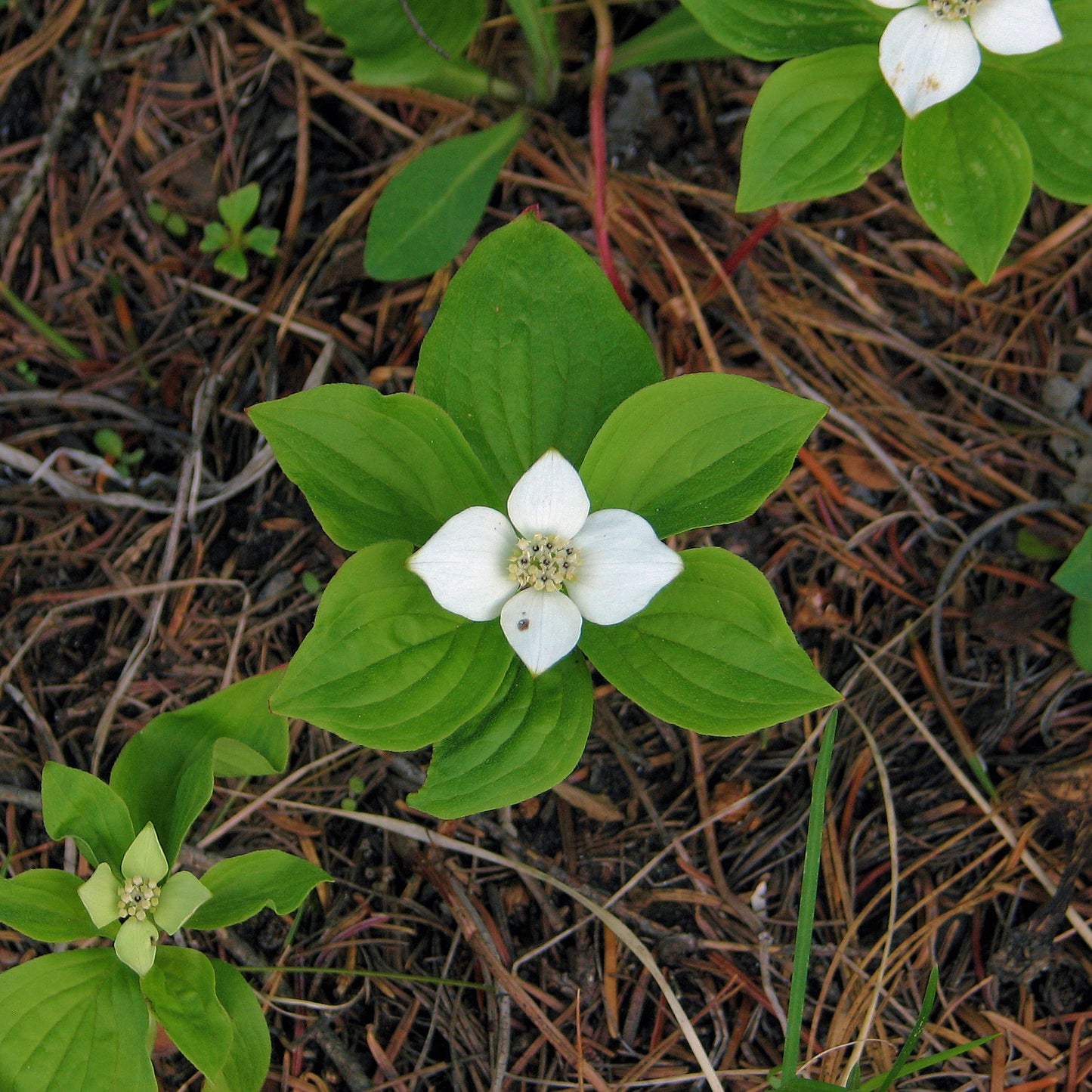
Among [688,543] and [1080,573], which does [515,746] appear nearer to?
[688,543]

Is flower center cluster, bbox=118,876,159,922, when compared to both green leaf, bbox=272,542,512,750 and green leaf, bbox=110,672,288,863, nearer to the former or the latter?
green leaf, bbox=110,672,288,863

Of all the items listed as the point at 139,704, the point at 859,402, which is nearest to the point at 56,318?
the point at 139,704

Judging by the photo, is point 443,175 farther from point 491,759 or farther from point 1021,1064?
point 1021,1064

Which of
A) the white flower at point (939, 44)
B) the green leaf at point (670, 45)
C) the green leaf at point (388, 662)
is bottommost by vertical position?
the green leaf at point (388, 662)

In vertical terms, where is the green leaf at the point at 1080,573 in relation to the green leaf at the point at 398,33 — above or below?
below

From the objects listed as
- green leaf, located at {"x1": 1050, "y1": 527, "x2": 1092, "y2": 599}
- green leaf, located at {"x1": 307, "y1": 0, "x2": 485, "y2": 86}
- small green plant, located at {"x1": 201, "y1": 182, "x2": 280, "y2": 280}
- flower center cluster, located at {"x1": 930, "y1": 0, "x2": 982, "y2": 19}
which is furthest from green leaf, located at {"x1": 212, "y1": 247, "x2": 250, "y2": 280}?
green leaf, located at {"x1": 1050, "y1": 527, "x2": 1092, "y2": 599}

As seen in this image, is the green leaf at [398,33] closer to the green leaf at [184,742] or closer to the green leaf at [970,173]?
the green leaf at [970,173]

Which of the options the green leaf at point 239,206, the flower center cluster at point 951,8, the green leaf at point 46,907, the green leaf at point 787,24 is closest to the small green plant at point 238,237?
the green leaf at point 239,206
